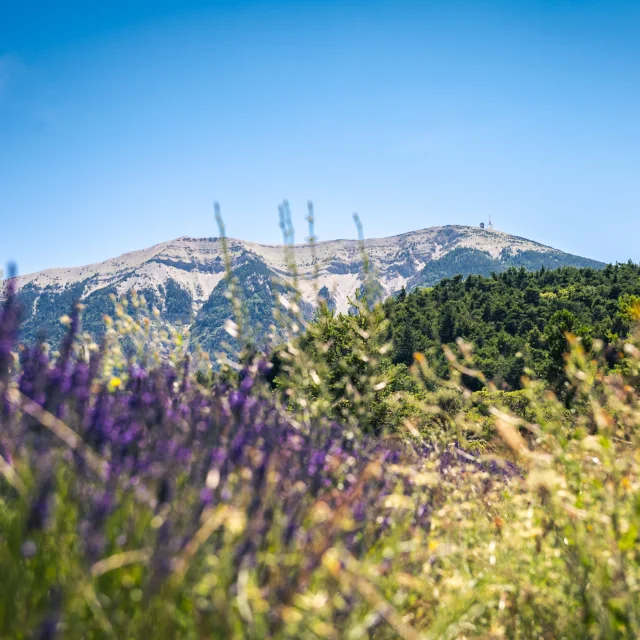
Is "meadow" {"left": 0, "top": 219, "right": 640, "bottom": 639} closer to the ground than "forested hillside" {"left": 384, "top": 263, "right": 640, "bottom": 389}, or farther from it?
farther from it

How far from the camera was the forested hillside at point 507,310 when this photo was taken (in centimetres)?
4756

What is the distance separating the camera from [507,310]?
5872 cm

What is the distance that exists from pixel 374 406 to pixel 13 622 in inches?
439

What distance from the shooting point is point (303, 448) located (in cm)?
286

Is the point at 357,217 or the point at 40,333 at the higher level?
the point at 357,217

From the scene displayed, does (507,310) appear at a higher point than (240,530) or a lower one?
lower

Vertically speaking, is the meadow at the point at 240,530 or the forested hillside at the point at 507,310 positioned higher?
the meadow at the point at 240,530

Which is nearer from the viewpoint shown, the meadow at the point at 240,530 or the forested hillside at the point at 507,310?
the meadow at the point at 240,530

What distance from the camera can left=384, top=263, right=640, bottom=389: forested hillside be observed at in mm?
47562

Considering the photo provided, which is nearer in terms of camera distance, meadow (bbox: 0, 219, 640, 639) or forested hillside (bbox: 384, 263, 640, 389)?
meadow (bbox: 0, 219, 640, 639)

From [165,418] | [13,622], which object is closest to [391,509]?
[165,418]

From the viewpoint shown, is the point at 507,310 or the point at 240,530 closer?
the point at 240,530

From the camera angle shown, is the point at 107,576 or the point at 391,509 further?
the point at 391,509

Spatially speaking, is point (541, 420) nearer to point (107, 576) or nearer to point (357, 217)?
point (107, 576)
